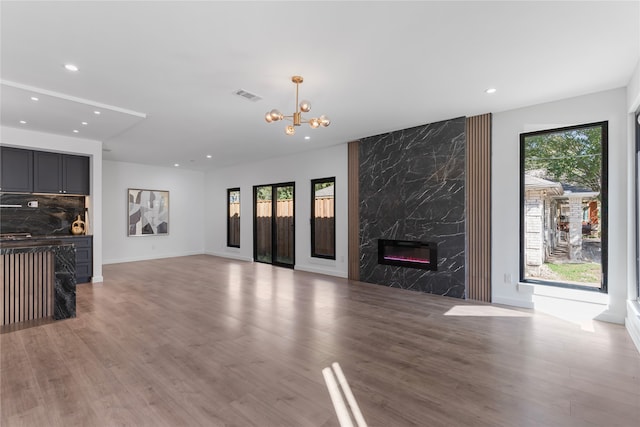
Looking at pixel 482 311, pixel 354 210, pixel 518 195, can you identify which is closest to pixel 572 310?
pixel 482 311

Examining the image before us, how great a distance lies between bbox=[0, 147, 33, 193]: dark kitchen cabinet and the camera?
18.0ft

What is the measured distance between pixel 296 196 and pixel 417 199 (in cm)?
328

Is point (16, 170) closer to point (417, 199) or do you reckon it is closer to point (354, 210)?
point (354, 210)

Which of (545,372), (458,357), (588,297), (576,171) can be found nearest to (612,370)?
(545,372)

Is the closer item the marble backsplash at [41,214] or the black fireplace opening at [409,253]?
the black fireplace opening at [409,253]

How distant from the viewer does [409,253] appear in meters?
5.65

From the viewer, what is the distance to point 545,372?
105 inches

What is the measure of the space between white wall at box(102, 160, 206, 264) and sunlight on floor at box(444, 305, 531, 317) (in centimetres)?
841

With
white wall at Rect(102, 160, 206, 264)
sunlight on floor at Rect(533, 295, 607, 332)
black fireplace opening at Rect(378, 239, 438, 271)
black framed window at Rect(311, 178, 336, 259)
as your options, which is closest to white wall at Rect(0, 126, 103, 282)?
white wall at Rect(102, 160, 206, 264)

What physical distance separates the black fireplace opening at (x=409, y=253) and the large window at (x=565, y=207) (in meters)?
1.30

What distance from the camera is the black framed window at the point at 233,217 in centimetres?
955

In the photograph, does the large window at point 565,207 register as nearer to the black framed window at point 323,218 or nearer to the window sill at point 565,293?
the window sill at point 565,293

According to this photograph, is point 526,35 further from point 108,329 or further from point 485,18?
point 108,329

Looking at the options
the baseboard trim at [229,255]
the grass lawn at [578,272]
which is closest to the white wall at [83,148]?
the baseboard trim at [229,255]
